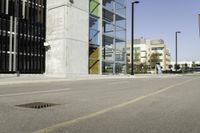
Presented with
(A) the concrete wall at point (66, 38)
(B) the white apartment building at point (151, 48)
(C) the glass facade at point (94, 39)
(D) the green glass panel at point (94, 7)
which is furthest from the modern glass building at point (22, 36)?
(B) the white apartment building at point (151, 48)

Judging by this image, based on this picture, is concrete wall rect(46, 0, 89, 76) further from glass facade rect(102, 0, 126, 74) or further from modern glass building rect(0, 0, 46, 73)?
glass facade rect(102, 0, 126, 74)

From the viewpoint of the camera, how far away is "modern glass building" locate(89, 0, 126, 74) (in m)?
42.6

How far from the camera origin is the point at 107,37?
4666 centimetres

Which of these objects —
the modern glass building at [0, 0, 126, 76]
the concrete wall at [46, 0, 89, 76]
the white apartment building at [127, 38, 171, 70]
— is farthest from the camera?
the white apartment building at [127, 38, 171, 70]

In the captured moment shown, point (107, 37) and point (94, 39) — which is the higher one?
point (107, 37)

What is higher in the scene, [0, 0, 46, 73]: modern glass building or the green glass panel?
the green glass panel

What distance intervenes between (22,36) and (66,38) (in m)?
4.76

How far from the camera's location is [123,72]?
166 ft

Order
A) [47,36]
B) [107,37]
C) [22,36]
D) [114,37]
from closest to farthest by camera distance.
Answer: [22,36]
[47,36]
[107,37]
[114,37]

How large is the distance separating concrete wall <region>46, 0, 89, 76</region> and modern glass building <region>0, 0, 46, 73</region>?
38.1 inches

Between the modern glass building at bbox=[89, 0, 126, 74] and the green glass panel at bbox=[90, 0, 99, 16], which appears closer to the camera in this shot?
the green glass panel at bbox=[90, 0, 99, 16]

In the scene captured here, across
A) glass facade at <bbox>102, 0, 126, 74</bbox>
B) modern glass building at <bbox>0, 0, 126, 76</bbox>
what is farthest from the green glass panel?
glass facade at <bbox>102, 0, 126, 74</bbox>

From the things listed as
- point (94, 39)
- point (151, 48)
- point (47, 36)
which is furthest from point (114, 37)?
point (151, 48)

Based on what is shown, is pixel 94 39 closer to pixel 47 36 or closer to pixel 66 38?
pixel 47 36
